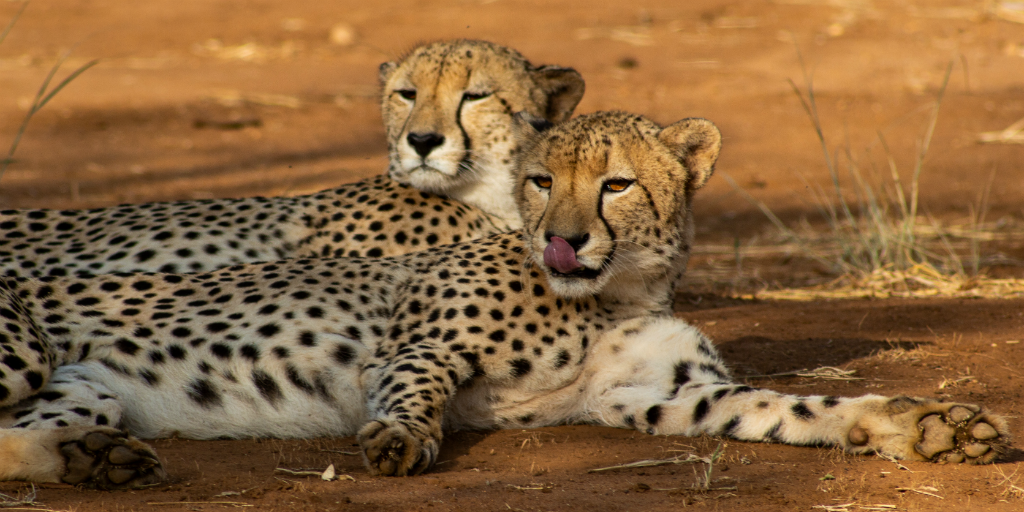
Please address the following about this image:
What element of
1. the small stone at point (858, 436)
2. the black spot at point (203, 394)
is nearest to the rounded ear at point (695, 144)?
the small stone at point (858, 436)

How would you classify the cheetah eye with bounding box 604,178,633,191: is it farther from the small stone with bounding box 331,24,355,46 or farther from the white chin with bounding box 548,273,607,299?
the small stone with bounding box 331,24,355,46

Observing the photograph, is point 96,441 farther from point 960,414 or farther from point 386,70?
point 386,70

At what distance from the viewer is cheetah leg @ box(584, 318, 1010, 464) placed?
111 inches

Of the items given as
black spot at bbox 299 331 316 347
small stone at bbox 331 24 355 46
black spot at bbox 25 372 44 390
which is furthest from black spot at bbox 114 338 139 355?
small stone at bbox 331 24 355 46

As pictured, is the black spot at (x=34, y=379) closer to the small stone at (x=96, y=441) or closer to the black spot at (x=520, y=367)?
the small stone at (x=96, y=441)

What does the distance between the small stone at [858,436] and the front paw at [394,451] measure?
3.70ft

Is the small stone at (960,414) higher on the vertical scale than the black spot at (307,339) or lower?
higher

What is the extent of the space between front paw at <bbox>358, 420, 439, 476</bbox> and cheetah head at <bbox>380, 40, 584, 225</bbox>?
1.95 m

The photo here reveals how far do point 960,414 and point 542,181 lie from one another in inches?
55.6

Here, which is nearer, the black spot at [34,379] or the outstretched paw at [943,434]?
the outstretched paw at [943,434]

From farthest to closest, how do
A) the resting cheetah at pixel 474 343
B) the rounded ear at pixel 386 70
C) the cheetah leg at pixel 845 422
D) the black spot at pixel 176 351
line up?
1. the rounded ear at pixel 386 70
2. the black spot at pixel 176 351
3. the resting cheetah at pixel 474 343
4. the cheetah leg at pixel 845 422

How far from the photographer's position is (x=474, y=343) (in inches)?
131

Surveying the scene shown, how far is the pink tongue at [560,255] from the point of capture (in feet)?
10.5

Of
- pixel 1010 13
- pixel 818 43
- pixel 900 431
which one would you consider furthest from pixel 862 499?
pixel 1010 13
